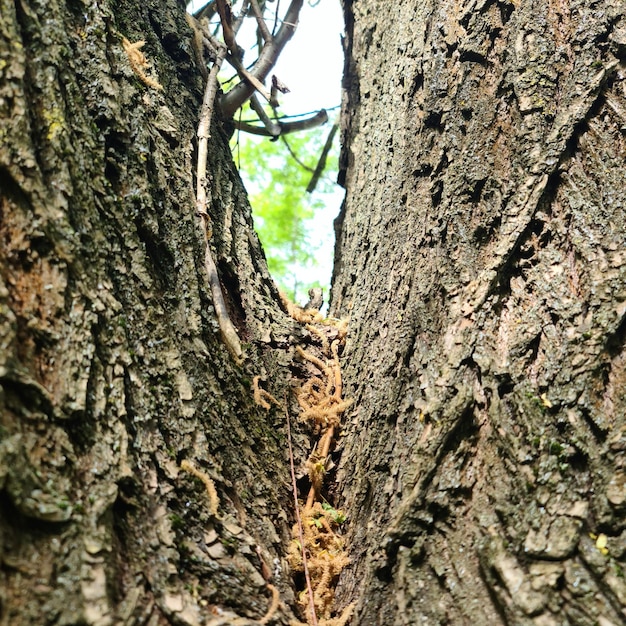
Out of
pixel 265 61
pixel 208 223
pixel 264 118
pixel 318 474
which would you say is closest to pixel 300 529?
pixel 318 474

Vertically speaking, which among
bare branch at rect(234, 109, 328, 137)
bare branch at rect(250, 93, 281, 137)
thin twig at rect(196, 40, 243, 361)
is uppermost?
bare branch at rect(234, 109, 328, 137)

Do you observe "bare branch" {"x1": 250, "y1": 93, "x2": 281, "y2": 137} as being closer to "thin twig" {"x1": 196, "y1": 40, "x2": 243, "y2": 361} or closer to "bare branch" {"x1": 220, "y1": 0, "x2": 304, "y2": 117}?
"bare branch" {"x1": 220, "y1": 0, "x2": 304, "y2": 117}

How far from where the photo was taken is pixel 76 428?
1.21 meters

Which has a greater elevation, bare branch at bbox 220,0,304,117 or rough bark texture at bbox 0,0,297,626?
bare branch at bbox 220,0,304,117

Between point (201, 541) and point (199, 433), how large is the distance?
0.86 ft

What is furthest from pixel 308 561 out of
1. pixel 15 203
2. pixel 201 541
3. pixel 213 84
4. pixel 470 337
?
pixel 213 84

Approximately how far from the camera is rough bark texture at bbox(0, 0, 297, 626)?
1080 millimetres

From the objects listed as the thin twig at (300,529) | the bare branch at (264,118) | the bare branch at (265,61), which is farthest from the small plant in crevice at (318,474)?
the bare branch at (264,118)

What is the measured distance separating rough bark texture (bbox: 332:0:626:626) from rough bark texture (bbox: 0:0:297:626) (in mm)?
387

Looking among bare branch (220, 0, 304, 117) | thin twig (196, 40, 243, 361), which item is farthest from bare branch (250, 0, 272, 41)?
thin twig (196, 40, 243, 361)

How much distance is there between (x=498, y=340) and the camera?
4.98 feet

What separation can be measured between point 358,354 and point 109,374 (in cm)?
104

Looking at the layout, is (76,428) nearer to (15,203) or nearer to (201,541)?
(201,541)

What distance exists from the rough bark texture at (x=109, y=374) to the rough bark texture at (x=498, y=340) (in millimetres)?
387
